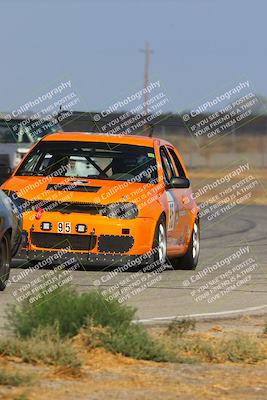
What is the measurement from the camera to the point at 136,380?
9203mm

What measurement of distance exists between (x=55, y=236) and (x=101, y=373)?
24.4 feet

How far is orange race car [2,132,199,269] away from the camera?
658 inches

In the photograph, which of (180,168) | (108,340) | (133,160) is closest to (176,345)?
(108,340)

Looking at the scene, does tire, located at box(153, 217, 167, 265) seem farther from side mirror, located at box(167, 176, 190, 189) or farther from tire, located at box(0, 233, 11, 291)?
tire, located at box(0, 233, 11, 291)

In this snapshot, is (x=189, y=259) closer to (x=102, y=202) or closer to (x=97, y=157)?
(x=97, y=157)

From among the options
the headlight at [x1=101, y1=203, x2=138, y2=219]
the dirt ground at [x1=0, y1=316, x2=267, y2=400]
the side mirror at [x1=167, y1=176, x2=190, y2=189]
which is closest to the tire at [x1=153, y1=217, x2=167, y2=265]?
the headlight at [x1=101, y1=203, x2=138, y2=219]

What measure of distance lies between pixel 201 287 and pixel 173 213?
2.09 meters

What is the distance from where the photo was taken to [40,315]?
33.5 ft

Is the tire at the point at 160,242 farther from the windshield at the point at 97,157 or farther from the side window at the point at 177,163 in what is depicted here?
the side window at the point at 177,163

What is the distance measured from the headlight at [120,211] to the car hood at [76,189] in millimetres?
74

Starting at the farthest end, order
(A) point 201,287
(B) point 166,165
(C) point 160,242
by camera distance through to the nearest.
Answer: (B) point 166,165
(C) point 160,242
(A) point 201,287

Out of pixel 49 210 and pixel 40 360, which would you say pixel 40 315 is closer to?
pixel 40 360

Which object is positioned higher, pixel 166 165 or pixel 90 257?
pixel 166 165

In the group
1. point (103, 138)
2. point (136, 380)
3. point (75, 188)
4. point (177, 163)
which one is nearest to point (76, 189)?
point (75, 188)
